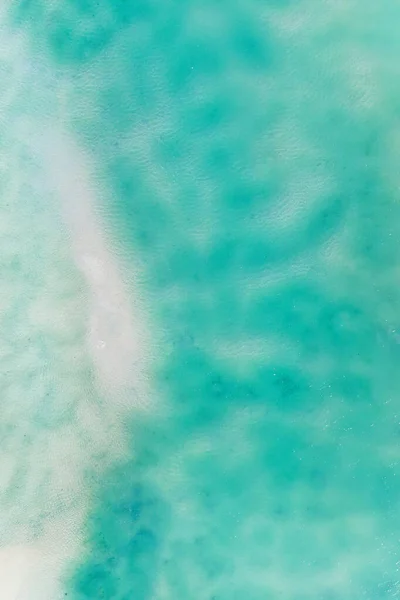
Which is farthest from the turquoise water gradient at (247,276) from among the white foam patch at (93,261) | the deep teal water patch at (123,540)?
the white foam patch at (93,261)

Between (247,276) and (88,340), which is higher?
(88,340)

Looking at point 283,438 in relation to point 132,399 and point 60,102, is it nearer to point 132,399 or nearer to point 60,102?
point 132,399

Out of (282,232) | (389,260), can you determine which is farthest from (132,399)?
(389,260)

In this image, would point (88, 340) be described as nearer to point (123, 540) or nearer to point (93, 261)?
point (93, 261)

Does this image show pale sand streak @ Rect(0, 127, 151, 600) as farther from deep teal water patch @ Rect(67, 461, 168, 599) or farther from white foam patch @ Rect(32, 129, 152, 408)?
deep teal water patch @ Rect(67, 461, 168, 599)

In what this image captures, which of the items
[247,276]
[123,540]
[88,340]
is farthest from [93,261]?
[123,540]

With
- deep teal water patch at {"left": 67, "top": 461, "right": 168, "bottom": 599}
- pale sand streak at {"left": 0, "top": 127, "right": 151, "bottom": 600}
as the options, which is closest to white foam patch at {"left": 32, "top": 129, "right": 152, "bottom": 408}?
pale sand streak at {"left": 0, "top": 127, "right": 151, "bottom": 600}

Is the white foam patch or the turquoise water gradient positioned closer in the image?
the turquoise water gradient

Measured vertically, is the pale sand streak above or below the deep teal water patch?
above
